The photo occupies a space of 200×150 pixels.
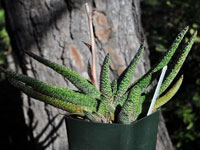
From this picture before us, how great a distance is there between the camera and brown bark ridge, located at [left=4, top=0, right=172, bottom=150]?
3.68ft

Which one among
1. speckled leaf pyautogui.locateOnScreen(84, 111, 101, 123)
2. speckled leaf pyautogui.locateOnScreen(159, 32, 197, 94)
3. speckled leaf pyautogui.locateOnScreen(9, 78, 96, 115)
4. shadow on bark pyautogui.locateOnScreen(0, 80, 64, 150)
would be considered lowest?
shadow on bark pyautogui.locateOnScreen(0, 80, 64, 150)

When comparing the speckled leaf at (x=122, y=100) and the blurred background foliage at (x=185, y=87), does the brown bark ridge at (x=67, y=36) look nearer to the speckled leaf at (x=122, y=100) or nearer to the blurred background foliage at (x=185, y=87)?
the speckled leaf at (x=122, y=100)

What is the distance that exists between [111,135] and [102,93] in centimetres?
13

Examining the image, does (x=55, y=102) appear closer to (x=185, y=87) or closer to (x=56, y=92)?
(x=56, y=92)

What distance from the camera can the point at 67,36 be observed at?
113cm

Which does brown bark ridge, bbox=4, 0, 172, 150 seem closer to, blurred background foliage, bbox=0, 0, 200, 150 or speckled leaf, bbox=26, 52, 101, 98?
speckled leaf, bbox=26, 52, 101, 98

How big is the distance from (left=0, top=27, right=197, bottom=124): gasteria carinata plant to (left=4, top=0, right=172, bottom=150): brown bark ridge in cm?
45

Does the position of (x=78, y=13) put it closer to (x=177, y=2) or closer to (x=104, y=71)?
(x=104, y=71)

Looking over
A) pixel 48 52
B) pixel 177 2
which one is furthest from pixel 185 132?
pixel 48 52

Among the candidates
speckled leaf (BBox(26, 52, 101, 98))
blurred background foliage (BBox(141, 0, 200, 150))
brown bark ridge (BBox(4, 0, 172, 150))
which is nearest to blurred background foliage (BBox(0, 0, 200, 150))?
blurred background foliage (BBox(141, 0, 200, 150))

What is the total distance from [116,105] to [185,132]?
4.60 feet

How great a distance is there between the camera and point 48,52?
1148 mm

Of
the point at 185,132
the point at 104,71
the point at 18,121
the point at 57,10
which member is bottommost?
the point at 18,121

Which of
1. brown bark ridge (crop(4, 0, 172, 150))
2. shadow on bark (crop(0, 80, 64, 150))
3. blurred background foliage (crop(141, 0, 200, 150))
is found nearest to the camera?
brown bark ridge (crop(4, 0, 172, 150))
